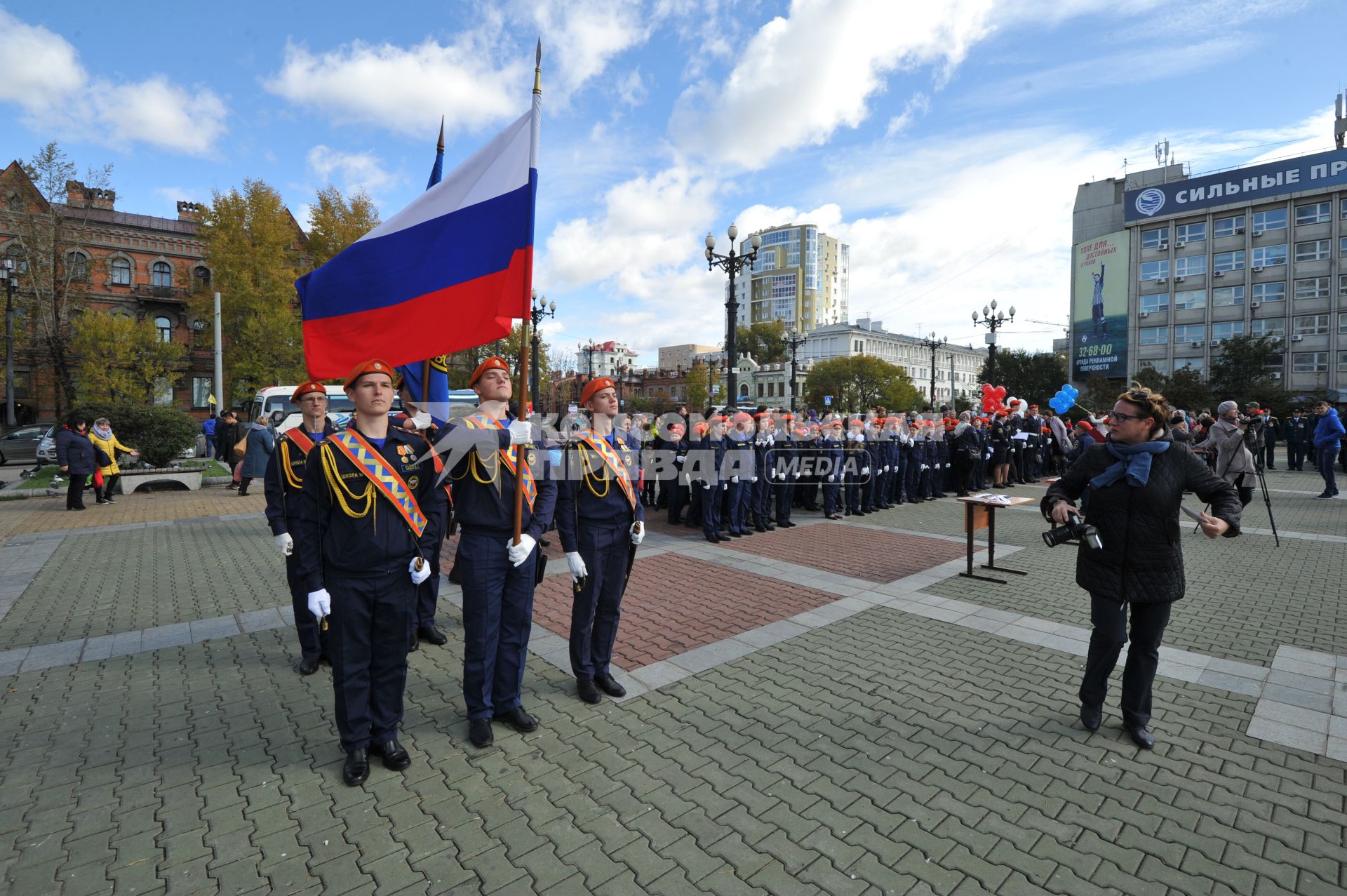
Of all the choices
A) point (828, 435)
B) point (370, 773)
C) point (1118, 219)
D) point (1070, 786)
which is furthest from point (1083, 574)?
point (1118, 219)

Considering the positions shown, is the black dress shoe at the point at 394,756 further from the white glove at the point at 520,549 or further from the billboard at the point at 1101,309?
the billboard at the point at 1101,309

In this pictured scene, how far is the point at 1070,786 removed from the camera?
3.60 m

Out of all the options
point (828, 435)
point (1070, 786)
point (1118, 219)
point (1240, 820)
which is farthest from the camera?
point (1118, 219)

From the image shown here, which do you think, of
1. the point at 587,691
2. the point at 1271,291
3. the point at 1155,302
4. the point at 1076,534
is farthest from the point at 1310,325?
the point at 587,691

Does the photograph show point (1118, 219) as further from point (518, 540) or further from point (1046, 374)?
point (518, 540)

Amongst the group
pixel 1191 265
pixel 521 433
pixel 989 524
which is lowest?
pixel 989 524

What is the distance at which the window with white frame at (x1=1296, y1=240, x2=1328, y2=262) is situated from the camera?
56531 mm

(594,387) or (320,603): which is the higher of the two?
(594,387)

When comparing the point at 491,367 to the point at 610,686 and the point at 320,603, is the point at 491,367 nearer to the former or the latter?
the point at 320,603

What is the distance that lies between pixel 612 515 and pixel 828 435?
882cm

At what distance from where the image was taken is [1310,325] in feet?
188

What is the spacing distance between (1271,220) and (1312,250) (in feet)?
14.0

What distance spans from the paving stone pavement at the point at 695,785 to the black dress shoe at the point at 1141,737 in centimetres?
8

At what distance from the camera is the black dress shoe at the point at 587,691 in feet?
15.1
